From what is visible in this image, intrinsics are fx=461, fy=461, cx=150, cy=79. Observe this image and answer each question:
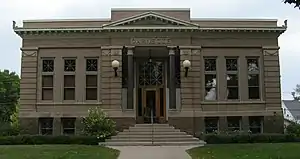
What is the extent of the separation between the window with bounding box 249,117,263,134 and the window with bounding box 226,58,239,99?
1794 millimetres

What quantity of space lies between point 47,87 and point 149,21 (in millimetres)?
7838

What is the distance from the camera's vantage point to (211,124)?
97.7 feet

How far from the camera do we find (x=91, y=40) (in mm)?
29828

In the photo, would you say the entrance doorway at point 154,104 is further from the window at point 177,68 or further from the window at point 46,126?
the window at point 46,126

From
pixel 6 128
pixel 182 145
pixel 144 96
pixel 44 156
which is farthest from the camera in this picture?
pixel 144 96

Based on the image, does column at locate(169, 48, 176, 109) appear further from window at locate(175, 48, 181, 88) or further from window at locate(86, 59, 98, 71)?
window at locate(86, 59, 98, 71)

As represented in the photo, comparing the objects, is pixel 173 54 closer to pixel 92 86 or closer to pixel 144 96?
pixel 144 96

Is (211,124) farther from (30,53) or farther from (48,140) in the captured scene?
(30,53)

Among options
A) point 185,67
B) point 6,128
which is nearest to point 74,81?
point 6,128

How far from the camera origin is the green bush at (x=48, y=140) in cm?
2505

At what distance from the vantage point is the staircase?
24875 millimetres

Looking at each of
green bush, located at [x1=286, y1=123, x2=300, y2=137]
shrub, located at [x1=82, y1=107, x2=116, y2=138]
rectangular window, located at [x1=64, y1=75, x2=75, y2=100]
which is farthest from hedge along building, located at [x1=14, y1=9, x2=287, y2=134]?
shrub, located at [x1=82, y1=107, x2=116, y2=138]

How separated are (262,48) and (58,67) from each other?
13311 mm

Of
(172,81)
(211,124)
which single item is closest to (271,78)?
(211,124)
